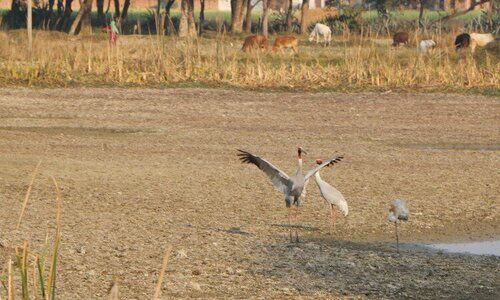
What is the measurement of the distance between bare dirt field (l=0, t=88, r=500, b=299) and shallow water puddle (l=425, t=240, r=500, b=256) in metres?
0.28

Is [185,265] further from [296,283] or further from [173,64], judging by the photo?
[173,64]

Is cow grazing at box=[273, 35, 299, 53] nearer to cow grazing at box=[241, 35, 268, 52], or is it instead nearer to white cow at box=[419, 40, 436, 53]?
cow grazing at box=[241, 35, 268, 52]

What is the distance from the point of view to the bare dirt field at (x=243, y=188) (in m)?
8.92

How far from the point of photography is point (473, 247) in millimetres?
10797

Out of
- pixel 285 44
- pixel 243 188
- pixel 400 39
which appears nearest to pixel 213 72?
pixel 243 188

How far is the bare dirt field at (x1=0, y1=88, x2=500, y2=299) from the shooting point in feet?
29.3

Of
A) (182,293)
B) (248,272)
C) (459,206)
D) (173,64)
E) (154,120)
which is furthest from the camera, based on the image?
(173,64)

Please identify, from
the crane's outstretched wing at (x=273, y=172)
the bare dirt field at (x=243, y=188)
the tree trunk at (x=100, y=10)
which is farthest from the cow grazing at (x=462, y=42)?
the crane's outstretched wing at (x=273, y=172)

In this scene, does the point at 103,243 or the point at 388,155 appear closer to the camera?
the point at 103,243

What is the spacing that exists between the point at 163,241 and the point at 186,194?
2881 mm

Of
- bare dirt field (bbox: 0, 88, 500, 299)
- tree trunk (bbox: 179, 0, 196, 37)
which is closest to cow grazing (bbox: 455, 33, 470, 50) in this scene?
tree trunk (bbox: 179, 0, 196, 37)

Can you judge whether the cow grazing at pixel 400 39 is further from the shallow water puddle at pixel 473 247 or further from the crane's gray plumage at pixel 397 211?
the crane's gray plumage at pixel 397 211

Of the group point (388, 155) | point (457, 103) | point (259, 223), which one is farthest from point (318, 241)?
point (457, 103)

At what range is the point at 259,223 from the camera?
448 inches
